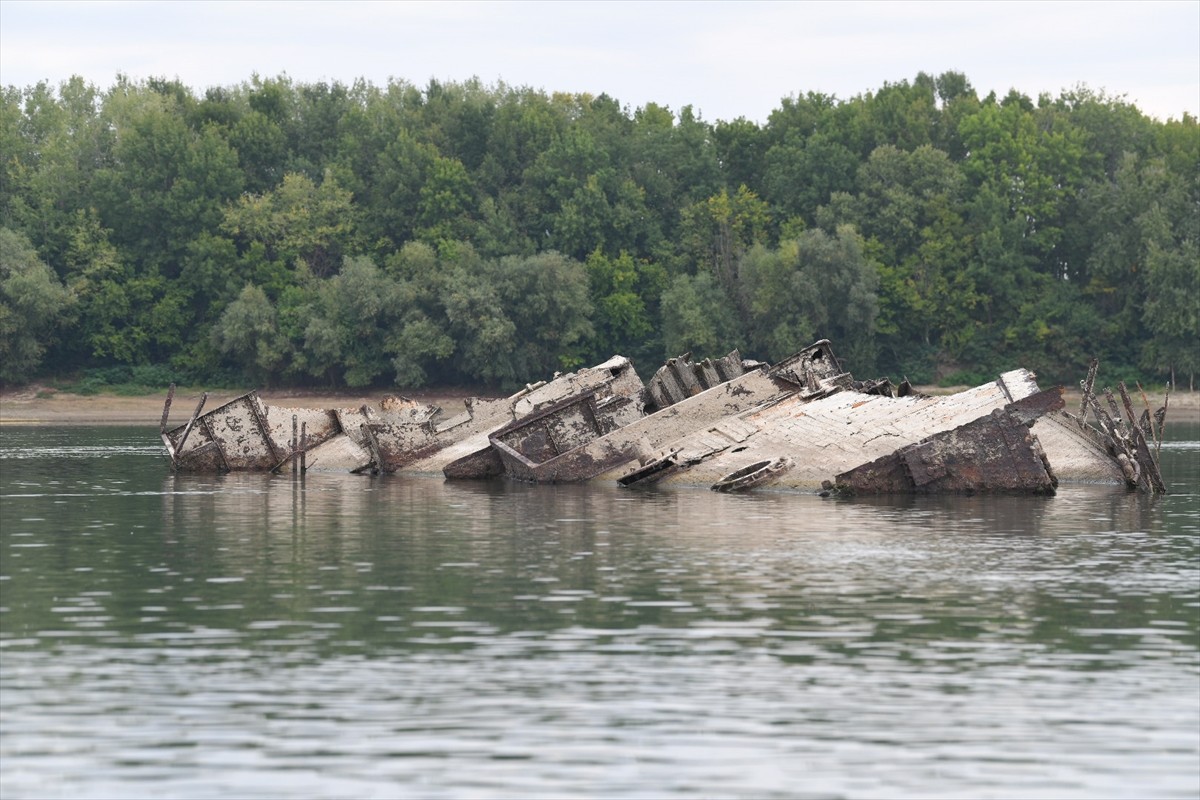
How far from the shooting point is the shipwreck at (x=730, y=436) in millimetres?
45000

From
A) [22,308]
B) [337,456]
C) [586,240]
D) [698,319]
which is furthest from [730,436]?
[586,240]

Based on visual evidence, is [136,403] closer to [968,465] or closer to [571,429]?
[571,429]

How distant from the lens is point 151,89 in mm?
140875

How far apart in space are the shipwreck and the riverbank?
48.6 m

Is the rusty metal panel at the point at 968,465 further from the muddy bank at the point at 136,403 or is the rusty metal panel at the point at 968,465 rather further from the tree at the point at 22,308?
the tree at the point at 22,308

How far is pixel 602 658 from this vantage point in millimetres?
21594

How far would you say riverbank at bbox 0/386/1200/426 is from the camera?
10700 cm

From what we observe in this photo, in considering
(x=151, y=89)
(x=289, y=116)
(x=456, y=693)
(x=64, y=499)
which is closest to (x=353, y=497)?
(x=64, y=499)

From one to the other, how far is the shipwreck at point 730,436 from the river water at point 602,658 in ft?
19.0

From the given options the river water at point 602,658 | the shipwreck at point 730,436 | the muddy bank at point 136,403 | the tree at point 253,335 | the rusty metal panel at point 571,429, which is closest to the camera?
the river water at point 602,658

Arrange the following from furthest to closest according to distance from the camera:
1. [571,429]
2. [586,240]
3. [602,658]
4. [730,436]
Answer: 1. [586,240]
2. [571,429]
3. [730,436]
4. [602,658]

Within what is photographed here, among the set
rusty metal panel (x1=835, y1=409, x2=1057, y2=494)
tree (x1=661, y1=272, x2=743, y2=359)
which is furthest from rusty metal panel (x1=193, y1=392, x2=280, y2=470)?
tree (x1=661, y1=272, x2=743, y2=359)

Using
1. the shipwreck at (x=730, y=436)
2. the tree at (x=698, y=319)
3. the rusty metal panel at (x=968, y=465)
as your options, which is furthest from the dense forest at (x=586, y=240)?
the rusty metal panel at (x=968, y=465)

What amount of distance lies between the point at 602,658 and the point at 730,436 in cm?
2843
